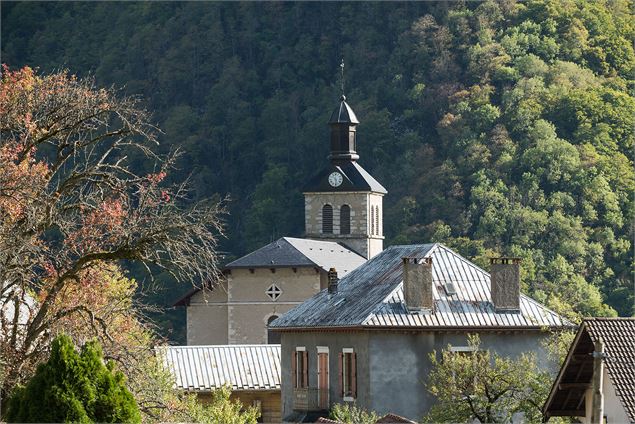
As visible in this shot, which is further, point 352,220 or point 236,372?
point 352,220

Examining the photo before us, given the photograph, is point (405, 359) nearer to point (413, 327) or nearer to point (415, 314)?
point (413, 327)

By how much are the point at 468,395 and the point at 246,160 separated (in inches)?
4346

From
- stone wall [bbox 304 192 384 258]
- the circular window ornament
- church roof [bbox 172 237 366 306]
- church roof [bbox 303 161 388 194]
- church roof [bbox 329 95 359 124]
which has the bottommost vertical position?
the circular window ornament

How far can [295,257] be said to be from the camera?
264 feet

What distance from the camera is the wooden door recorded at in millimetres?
49188

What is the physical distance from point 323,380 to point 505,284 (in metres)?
5.45

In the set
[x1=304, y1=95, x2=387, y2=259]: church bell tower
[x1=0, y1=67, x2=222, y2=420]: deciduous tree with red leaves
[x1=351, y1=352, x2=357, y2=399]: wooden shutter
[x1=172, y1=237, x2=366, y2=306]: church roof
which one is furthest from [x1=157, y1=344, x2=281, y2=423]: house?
[x1=0, y1=67, x2=222, y2=420]: deciduous tree with red leaves

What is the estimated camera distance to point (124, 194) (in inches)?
1141

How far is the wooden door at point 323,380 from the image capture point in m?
49.2

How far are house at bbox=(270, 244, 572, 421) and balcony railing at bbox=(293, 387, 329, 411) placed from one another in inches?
1.6

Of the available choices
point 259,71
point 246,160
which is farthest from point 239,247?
point 259,71

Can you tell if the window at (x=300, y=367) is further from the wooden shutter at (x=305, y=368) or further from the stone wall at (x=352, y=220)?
the stone wall at (x=352, y=220)

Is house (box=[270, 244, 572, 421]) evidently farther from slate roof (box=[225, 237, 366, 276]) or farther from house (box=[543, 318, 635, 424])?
slate roof (box=[225, 237, 366, 276])

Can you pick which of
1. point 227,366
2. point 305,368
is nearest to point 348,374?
point 305,368
